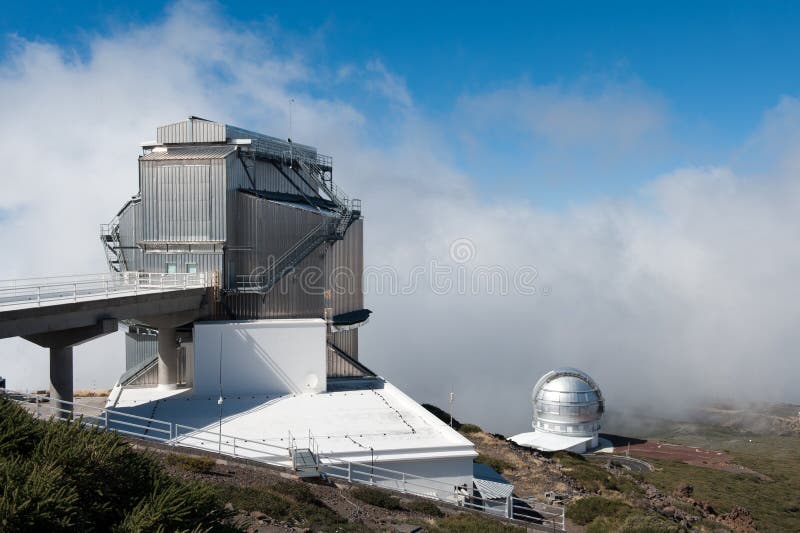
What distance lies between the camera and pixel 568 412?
42.6m

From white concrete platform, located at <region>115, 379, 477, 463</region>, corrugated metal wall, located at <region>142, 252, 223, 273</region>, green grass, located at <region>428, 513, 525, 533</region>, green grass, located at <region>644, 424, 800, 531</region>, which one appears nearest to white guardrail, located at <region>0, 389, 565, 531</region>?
white concrete platform, located at <region>115, 379, 477, 463</region>

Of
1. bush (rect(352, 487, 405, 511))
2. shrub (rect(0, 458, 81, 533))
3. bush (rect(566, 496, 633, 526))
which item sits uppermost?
shrub (rect(0, 458, 81, 533))

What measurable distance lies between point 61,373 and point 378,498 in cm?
928

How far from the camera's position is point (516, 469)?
24406 mm

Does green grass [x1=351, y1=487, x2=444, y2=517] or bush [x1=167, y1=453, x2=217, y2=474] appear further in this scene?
green grass [x1=351, y1=487, x2=444, y2=517]

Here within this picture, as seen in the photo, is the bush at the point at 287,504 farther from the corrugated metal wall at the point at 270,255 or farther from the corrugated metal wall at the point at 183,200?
the corrugated metal wall at the point at 183,200

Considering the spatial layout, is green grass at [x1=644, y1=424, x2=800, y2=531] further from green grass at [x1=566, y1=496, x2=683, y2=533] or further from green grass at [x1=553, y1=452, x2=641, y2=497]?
green grass at [x1=566, y1=496, x2=683, y2=533]

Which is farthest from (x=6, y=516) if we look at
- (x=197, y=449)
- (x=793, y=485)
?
(x=793, y=485)

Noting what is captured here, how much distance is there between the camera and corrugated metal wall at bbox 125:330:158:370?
29.0 m

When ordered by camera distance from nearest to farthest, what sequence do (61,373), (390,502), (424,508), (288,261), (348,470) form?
(390,502)
(424,508)
(348,470)
(61,373)
(288,261)

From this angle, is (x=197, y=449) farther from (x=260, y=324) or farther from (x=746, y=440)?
(x=746, y=440)

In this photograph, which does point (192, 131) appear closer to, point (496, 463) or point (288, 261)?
point (288, 261)

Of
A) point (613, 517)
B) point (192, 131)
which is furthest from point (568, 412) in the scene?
point (192, 131)

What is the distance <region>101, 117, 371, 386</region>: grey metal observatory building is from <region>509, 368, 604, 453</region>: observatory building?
2077 cm
